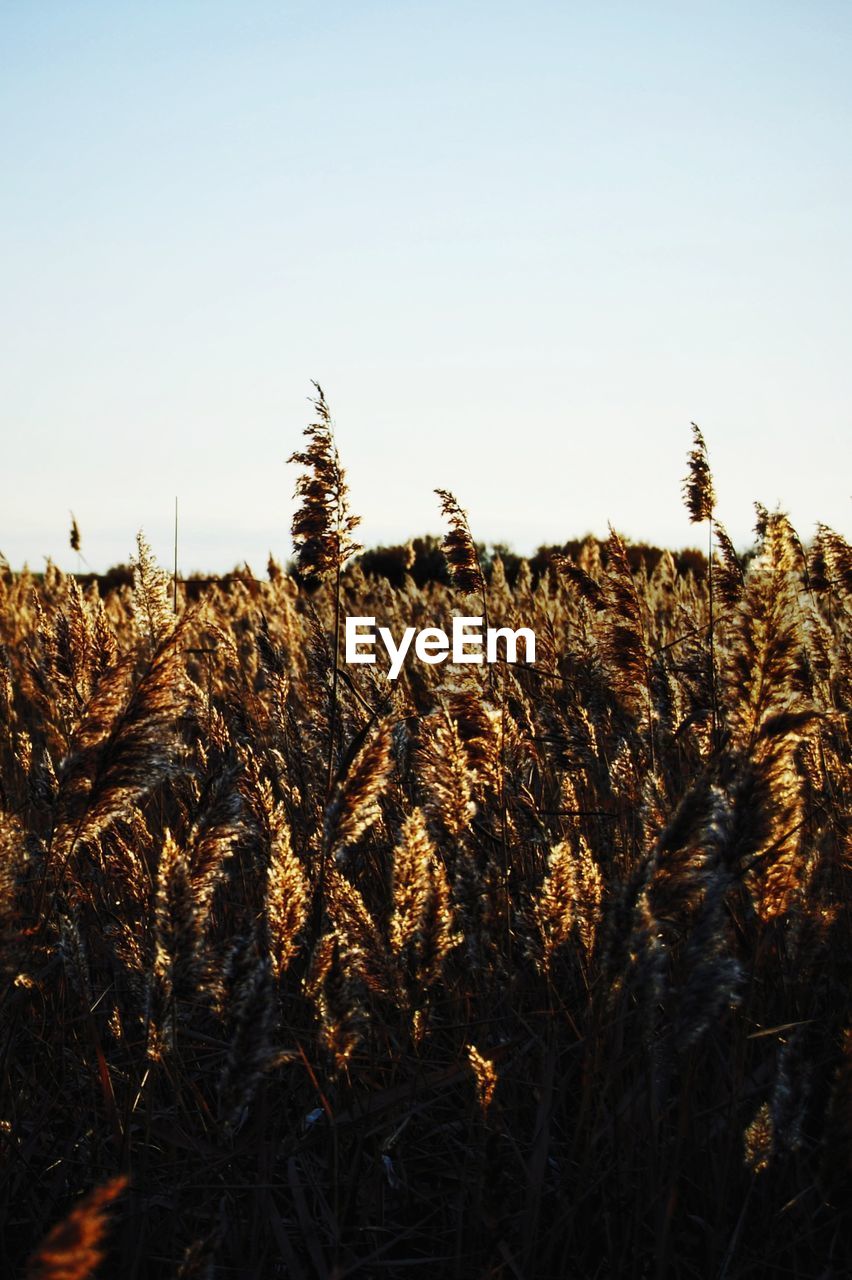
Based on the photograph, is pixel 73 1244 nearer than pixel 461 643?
Yes

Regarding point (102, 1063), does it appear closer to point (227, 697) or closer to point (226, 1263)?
point (226, 1263)

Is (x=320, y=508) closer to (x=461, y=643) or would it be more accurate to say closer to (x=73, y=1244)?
(x=461, y=643)

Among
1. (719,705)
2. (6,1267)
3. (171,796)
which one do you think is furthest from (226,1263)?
(171,796)

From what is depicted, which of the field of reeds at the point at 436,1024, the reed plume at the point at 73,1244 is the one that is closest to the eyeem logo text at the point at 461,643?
the field of reeds at the point at 436,1024

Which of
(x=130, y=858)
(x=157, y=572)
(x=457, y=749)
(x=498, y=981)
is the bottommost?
(x=498, y=981)

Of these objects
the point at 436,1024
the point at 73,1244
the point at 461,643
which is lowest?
the point at 436,1024

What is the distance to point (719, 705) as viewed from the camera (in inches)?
168

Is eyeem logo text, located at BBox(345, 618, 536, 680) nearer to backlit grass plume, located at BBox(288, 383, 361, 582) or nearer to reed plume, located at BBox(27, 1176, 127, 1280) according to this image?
backlit grass plume, located at BBox(288, 383, 361, 582)

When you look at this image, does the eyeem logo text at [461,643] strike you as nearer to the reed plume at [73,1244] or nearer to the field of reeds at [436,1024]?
the field of reeds at [436,1024]

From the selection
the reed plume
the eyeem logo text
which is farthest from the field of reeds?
the eyeem logo text

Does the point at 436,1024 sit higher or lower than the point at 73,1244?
lower

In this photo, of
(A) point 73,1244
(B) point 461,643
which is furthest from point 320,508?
(A) point 73,1244

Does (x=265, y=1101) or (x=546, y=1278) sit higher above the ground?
(x=265, y=1101)

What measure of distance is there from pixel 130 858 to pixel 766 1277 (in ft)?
6.34
